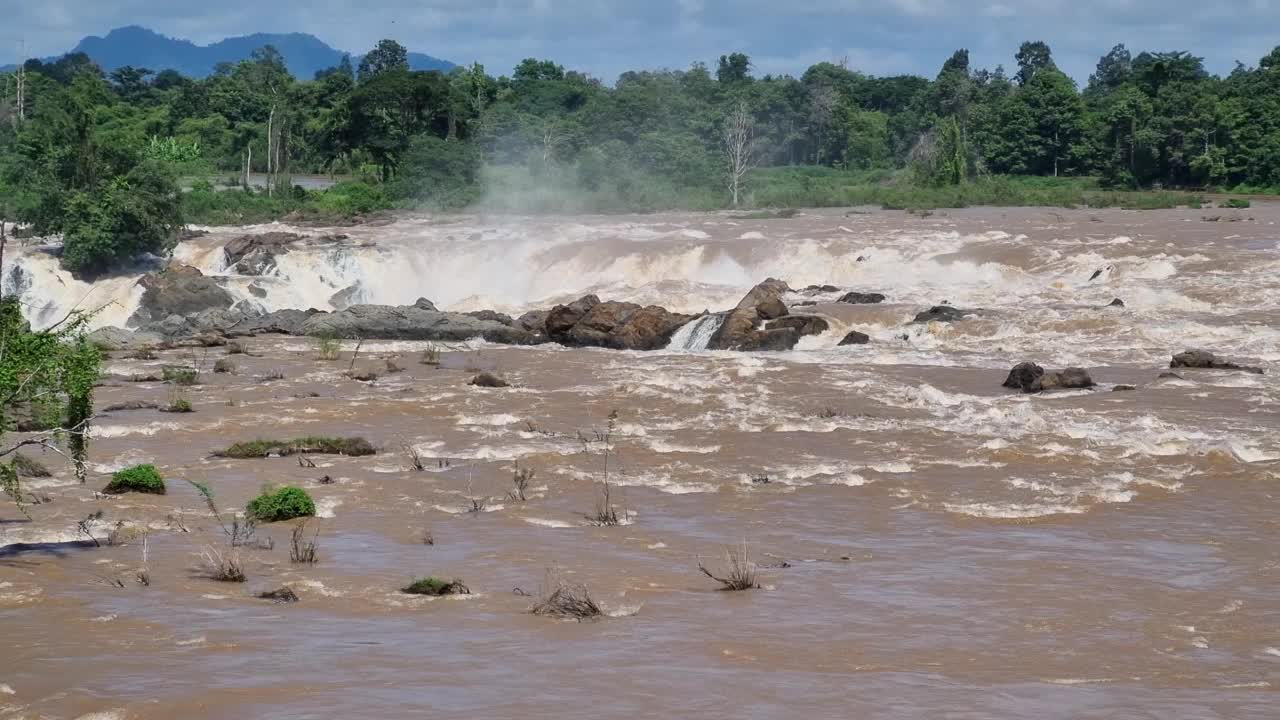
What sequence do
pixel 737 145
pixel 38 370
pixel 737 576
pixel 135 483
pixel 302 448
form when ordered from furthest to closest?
1. pixel 737 145
2. pixel 302 448
3. pixel 135 483
4. pixel 38 370
5. pixel 737 576

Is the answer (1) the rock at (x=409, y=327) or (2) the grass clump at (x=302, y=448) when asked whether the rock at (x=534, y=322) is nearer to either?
(1) the rock at (x=409, y=327)

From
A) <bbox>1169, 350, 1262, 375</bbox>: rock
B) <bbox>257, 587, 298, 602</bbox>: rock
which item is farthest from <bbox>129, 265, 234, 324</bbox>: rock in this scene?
<bbox>257, 587, 298, 602</bbox>: rock

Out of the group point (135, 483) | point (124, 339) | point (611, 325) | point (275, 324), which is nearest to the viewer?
point (135, 483)

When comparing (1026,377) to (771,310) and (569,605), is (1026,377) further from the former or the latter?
(569,605)

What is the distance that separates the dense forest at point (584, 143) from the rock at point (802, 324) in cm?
1916

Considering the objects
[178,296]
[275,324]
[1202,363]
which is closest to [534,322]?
[275,324]

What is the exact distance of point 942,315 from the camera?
29844mm

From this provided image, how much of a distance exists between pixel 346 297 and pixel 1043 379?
879 inches

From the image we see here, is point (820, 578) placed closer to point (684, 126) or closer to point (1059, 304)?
point (1059, 304)

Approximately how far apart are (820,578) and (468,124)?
59263mm

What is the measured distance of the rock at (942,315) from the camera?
97.3 feet

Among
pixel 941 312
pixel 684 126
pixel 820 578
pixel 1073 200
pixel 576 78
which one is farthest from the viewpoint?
pixel 576 78

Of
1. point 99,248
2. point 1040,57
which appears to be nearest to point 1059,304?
point 99,248

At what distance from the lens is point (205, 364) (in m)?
27.3
